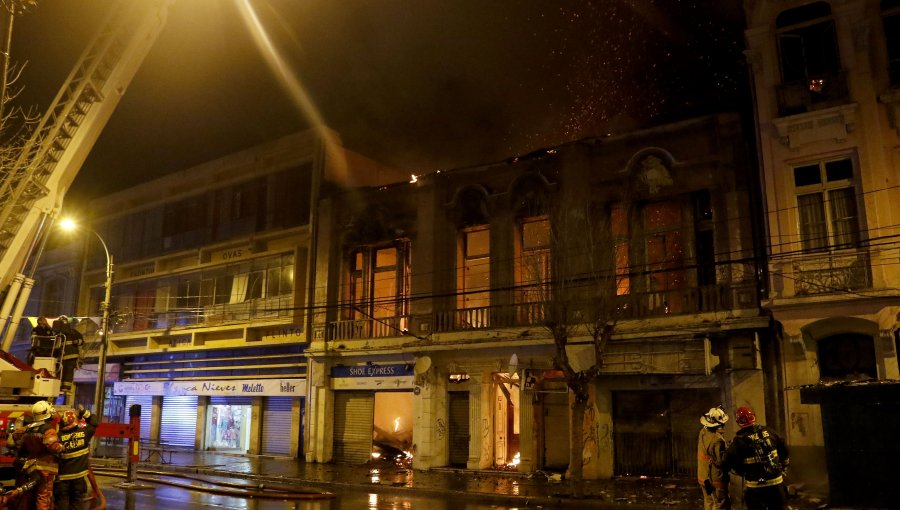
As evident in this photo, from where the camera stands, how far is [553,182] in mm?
22047

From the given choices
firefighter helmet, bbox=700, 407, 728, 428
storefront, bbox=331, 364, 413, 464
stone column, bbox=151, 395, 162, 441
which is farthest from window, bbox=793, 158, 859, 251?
stone column, bbox=151, 395, 162, 441

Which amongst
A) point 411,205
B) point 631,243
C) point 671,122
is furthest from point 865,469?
point 411,205

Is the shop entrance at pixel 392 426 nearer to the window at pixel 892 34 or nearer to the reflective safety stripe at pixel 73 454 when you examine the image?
the reflective safety stripe at pixel 73 454

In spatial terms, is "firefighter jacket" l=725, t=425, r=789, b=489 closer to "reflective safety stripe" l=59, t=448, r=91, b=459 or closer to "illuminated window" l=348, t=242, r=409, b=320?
"reflective safety stripe" l=59, t=448, r=91, b=459

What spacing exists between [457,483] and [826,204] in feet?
39.7

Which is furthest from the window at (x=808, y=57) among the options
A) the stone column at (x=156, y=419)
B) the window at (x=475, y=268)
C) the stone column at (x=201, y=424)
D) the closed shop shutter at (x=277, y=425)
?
the stone column at (x=156, y=419)

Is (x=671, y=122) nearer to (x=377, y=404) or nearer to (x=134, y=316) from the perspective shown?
(x=377, y=404)

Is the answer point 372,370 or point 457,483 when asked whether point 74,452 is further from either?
point 372,370

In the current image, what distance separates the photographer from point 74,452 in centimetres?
998

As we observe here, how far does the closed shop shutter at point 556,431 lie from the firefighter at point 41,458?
14549 mm

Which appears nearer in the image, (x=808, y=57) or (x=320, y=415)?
(x=808, y=57)

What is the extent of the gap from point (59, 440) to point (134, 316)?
85.0ft

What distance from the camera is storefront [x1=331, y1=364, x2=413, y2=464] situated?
2516 centimetres

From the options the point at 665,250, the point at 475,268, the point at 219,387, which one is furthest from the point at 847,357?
the point at 219,387
